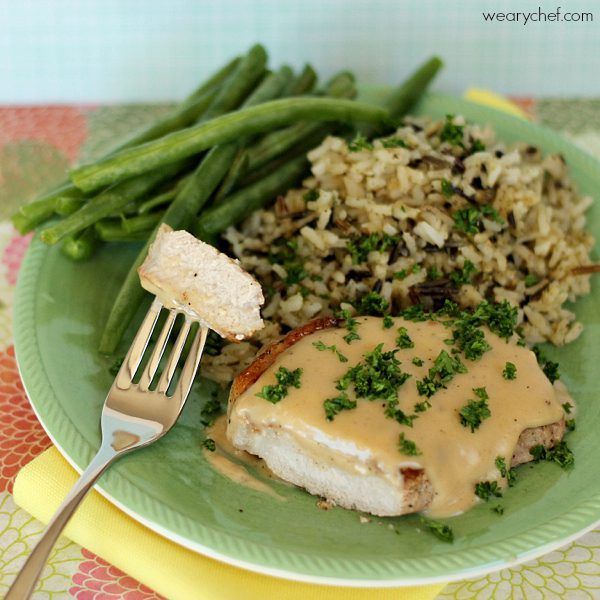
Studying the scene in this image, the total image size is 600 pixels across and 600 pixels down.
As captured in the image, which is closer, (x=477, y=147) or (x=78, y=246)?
(x=78, y=246)

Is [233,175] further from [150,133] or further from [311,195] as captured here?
[150,133]

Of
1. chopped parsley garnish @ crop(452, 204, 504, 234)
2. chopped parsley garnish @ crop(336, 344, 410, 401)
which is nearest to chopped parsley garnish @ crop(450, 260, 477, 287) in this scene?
chopped parsley garnish @ crop(452, 204, 504, 234)

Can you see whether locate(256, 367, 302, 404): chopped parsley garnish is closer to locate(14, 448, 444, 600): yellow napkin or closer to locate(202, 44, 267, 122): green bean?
locate(14, 448, 444, 600): yellow napkin

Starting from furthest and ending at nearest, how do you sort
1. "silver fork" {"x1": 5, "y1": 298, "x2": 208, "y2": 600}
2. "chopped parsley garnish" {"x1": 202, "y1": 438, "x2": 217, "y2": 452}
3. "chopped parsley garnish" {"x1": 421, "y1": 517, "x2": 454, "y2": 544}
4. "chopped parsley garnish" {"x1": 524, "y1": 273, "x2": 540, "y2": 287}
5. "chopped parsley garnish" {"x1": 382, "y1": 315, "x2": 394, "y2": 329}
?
1. "chopped parsley garnish" {"x1": 524, "y1": 273, "x2": 540, "y2": 287}
2. "chopped parsley garnish" {"x1": 382, "y1": 315, "x2": 394, "y2": 329}
3. "chopped parsley garnish" {"x1": 202, "y1": 438, "x2": 217, "y2": 452}
4. "silver fork" {"x1": 5, "y1": 298, "x2": 208, "y2": 600}
5. "chopped parsley garnish" {"x1": 421, "y1": 517, "x2": 454, "y2": 544}

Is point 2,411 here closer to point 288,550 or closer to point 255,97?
point 288,550

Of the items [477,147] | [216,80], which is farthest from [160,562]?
[216,80]

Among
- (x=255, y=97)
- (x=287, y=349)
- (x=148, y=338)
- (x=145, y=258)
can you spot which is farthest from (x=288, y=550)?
(x=255, y=97)

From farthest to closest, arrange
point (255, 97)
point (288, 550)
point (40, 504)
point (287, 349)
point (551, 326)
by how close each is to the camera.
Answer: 1. point (255, 97)
2. point (551, 326)
3. point (287, 349)
4. point (40, 504)
5. point (288, 550)
